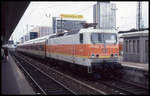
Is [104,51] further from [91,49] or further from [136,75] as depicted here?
[136,75]

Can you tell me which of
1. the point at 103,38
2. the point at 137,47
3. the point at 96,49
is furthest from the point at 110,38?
the point at 137,47

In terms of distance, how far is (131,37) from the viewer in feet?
67.0

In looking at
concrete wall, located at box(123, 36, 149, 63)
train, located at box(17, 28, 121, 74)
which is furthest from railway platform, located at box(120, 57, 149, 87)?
concrete wall, located at box(123, 36, 149, 63)

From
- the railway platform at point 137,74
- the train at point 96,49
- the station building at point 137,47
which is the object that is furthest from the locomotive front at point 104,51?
the station building at point 137,47

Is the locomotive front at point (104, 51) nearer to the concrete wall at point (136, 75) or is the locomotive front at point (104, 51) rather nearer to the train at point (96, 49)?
the train at point (96, 49)

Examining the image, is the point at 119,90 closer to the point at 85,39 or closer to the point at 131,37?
the point at 85,39

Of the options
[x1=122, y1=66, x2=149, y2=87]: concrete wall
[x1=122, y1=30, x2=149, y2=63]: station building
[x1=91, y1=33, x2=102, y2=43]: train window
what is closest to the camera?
[x1=122, y1=66, x2=149, y2=87]: concrete wall

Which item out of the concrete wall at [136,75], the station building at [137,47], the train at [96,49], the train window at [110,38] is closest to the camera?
the concrete wall at [136,75]

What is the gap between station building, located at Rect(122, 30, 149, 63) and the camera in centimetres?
1889

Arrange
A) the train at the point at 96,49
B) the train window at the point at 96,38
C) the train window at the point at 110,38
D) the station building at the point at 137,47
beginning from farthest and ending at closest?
the station building at the point at 137,47, the train window at the point at 110,38, the train window at the point at 96,38, the train at the point at 96,49

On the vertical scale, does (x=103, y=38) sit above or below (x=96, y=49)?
above

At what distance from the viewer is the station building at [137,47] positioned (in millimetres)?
18891

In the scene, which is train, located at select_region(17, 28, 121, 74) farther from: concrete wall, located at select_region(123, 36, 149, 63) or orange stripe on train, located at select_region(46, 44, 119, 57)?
concrete wall, located at select_region(123, 36, 149, 63)

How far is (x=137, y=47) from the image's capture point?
64.7 feet
